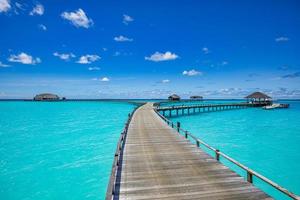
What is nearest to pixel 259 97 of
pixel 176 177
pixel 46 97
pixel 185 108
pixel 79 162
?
pixel 185 108

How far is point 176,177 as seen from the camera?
19.8 feet

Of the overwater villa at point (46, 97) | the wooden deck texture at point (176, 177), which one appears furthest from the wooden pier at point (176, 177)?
the overwater villa at point (46, 97)

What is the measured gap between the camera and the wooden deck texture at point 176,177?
4.99 meters

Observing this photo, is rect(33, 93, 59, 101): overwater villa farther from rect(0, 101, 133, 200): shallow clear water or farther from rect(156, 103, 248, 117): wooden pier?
rect(0, 101, 133, 200): shallow clear water

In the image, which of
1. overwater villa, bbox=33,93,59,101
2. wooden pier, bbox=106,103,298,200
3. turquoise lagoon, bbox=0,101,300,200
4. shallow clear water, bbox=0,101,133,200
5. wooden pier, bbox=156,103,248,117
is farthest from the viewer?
overwater villa, bbox=33,93,59,101

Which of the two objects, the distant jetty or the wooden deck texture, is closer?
the wooden deck texture

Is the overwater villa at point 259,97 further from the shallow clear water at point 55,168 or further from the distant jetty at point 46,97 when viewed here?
the distant jetty at point 46,97

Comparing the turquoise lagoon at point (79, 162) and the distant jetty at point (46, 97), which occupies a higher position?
the distant jetty at point (46, 97)

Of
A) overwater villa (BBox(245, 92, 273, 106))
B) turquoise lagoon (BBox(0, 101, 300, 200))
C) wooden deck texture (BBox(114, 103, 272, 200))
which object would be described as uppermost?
overwater villa (BBox(245, 92, 273, 106))

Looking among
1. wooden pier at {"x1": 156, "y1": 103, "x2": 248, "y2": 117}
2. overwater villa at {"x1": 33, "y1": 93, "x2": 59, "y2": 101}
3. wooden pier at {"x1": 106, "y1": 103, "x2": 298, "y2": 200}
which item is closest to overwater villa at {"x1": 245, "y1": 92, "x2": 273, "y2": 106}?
wooden pier at {"x1": 156, "y1": 103, "x2": 248, "y2": 117}

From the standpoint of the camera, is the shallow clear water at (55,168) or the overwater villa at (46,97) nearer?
the shallow clear water at (55,168)

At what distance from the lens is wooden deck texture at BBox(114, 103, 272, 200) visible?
4.99 m

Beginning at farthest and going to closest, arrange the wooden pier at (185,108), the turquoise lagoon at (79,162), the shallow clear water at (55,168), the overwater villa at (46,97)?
the overwater villa at (46,97)
the wooden pier at (185,108)
the turquoise lagoon at (79,162)
the shallow clear water at (55,168)

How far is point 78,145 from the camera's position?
17766 mm
